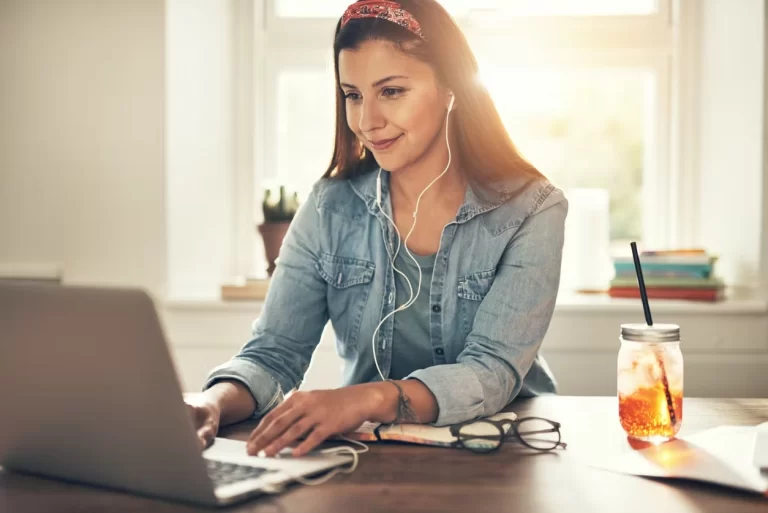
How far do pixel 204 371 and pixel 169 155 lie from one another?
607mm

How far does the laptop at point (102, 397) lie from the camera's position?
806mm

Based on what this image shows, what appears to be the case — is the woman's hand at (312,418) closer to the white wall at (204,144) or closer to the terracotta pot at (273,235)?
the terracotta pot at (273,235)

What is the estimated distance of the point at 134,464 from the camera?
2.89 feet

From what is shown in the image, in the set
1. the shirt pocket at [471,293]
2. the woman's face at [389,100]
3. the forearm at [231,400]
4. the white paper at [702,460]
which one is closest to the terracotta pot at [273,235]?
the woman's face at [389,100]

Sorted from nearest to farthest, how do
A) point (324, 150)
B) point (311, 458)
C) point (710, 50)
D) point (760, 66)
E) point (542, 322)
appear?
1. point (311, 458)
2. point (542, 322)
3. point (760, 66)
4. point (710, 50)
5. point (324, 150)

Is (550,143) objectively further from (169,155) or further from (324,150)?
(169,155)

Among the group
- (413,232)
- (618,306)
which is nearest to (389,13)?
(413,232)

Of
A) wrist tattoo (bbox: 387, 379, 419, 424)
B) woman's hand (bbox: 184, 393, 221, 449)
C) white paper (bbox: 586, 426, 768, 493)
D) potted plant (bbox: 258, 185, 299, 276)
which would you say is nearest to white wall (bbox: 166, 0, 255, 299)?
potted plant (bbox: 258, 185, 299, 276)

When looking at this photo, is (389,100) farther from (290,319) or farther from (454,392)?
(454,392)

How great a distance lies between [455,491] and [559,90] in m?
2.05

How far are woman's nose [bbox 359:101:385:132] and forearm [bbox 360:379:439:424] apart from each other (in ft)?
1.67

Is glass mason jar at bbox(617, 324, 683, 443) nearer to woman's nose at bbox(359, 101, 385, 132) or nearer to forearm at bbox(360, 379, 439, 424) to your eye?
forearm at bbox(360, 379, 439, 424)

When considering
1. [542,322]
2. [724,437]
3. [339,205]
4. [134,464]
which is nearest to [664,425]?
[724,437]

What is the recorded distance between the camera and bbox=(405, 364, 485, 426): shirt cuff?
1.25 metres
